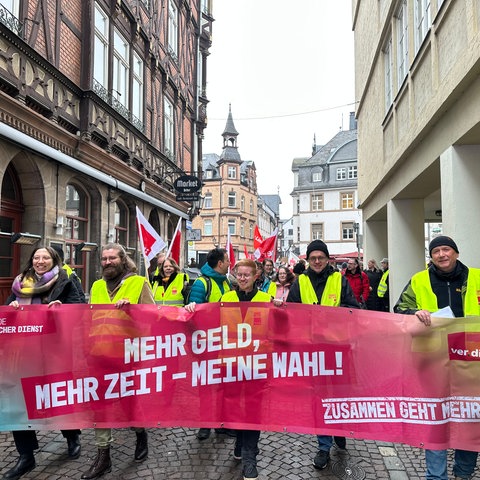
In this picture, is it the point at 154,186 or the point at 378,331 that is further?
the point at 154,186

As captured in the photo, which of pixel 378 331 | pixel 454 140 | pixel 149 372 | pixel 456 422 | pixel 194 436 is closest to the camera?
pixel 456 422

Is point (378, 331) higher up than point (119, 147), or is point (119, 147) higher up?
point (119, 147)

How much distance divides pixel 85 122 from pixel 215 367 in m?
8.85

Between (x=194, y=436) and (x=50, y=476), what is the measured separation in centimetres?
148

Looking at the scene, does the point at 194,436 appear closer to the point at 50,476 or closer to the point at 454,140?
the point at 50,476

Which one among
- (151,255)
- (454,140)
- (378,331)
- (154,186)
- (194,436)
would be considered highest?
(154,186)

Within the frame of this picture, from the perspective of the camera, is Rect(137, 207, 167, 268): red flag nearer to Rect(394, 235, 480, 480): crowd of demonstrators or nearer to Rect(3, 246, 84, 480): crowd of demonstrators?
Rect(3, 246, 84, 480): crowd of demonstrators

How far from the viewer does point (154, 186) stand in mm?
16000

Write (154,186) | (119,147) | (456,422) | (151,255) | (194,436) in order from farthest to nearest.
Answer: (154,186) < (119,147) < (151,255) < (194,436) < (456,422)

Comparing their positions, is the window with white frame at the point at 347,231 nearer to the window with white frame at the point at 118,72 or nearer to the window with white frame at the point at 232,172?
the window with white frame at the point at 232,172

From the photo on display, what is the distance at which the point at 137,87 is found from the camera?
14.9m

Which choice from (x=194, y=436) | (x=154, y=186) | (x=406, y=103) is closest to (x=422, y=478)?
(x=194, y=436)

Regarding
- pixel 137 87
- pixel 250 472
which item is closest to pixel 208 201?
pixel 137 87

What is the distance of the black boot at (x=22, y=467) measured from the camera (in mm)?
3566
